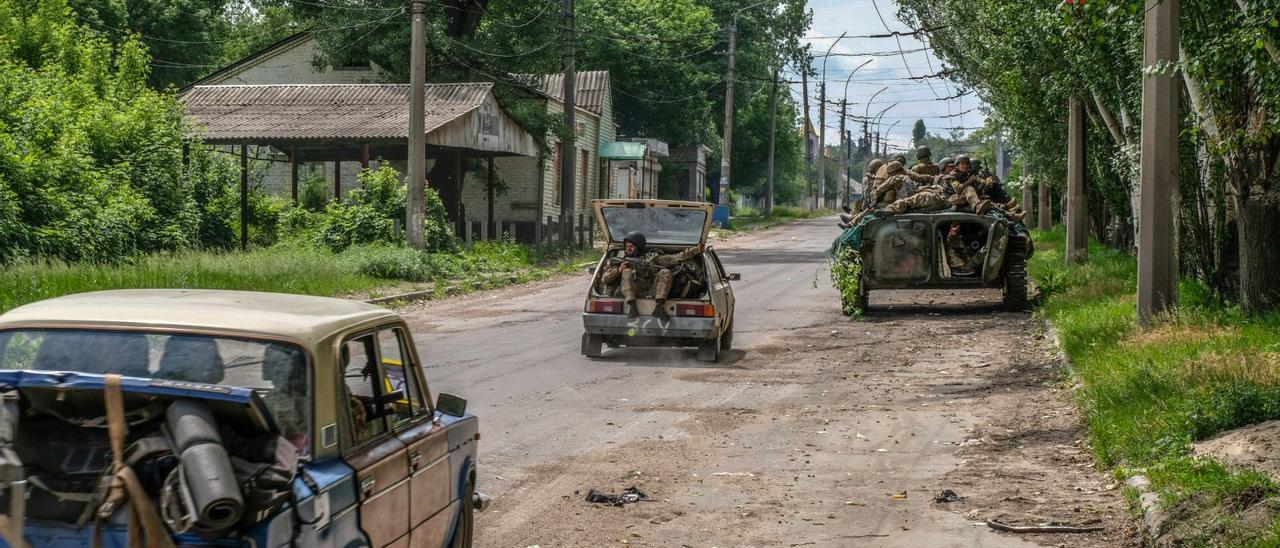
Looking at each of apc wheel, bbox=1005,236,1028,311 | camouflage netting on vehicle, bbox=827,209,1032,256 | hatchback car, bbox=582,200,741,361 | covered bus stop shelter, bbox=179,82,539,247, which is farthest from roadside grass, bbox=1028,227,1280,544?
covered bus stop shelter, bbox=179,82,539,247

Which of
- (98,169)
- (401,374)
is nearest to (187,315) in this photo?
(401,374)

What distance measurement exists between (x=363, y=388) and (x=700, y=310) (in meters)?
9.90

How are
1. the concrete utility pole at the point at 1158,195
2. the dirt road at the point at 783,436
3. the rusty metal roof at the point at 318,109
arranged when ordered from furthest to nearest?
the rusty metal roof at the point at 318,109
the concrete utility pole at the point at 1158,195
the dirt road at the point at 783,436

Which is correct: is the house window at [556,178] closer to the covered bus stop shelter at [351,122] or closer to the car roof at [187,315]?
the covered bus stop shelter at [351,122]

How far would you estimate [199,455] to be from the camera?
4102 mm

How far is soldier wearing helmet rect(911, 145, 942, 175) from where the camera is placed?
2127cm

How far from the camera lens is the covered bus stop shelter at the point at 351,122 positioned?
2977 centimetres

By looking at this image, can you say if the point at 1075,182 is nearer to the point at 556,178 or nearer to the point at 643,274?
the point at 643,274

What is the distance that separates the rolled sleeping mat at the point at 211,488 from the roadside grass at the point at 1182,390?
4.80 metres

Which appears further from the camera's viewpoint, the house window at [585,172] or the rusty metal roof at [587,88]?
the rusty metal roof at [587,88]

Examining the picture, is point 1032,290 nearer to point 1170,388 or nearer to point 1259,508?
point 1170,388

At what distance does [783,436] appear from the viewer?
10.6 m

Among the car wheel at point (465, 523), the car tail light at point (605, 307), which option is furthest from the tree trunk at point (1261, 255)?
the car wheel at point (465, 523)

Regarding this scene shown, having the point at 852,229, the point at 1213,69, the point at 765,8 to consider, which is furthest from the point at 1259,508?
the point at 765,8
